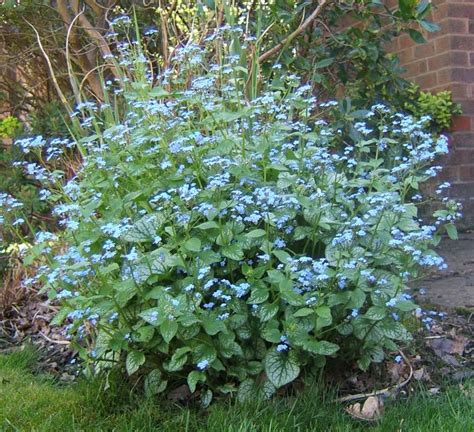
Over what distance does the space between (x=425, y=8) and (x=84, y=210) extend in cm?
221

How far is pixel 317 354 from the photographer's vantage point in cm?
219

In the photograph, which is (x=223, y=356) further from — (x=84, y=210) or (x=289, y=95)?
(x=289, y=95)

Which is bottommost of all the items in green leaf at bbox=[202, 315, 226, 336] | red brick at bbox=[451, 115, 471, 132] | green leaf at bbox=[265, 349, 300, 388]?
red brick at bbox=[451, 115, 471, 132]

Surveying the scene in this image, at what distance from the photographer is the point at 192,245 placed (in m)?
2.07

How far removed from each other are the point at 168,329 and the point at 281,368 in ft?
1.31

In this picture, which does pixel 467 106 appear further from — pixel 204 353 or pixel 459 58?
pixel 204 353

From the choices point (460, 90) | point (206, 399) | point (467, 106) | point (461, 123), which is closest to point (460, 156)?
point (461, 123)

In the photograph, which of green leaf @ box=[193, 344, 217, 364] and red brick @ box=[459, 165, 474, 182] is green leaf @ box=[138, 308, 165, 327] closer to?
green leaf @ box=[193, 344, 217, 364]

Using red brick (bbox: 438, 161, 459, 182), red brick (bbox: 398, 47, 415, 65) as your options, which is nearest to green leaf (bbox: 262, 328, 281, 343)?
red brick (bbox: 438, 161, 459, 182)

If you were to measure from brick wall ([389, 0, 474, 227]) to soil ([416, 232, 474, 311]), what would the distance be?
1.11 meters

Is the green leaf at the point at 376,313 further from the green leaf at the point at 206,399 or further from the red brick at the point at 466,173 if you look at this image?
the red brick at the point at 466,173

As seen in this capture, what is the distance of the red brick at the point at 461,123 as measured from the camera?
6043mm

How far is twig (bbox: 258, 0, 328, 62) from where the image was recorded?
3559 mm

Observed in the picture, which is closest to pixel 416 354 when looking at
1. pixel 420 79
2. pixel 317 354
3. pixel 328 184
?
pixel 317 354
